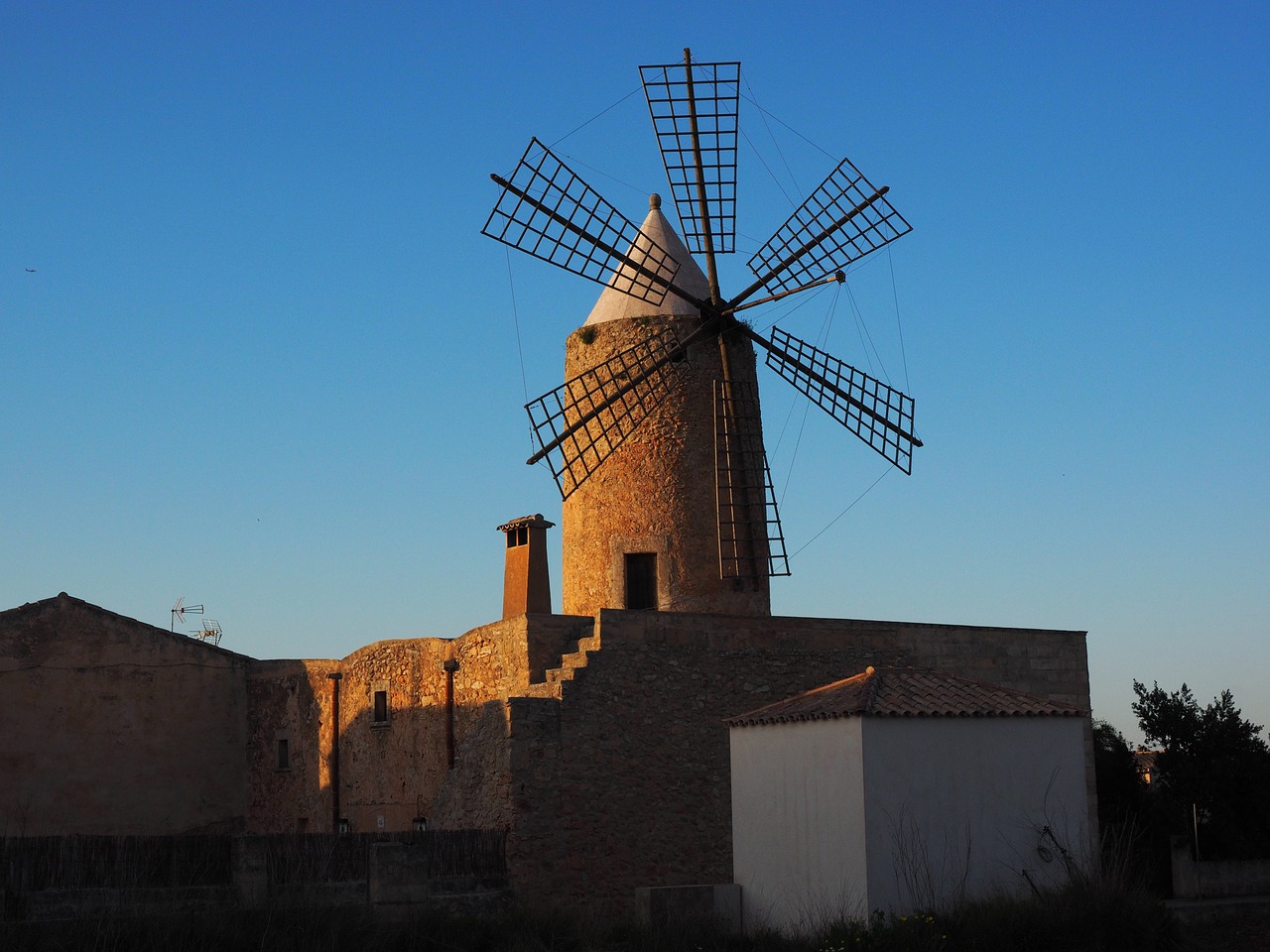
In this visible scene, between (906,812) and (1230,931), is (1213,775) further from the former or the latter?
(906,812)

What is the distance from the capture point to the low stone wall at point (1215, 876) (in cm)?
1742

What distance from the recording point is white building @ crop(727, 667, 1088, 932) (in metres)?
11.8

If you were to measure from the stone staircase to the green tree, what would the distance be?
25.6 feet

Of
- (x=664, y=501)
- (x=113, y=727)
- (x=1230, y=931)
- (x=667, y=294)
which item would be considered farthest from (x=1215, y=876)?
(x=113, y=727)

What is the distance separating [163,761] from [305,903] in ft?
21.5

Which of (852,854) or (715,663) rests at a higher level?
(715,663)

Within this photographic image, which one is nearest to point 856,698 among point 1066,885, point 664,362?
point 1066,885

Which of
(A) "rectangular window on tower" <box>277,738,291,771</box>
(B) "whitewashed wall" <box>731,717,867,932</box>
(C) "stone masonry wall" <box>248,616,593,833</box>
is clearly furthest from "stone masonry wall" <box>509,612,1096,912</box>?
(A) "rectangular window on tower" <box>277,738,291,771</box>

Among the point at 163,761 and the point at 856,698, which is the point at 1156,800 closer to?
the point at 856,698

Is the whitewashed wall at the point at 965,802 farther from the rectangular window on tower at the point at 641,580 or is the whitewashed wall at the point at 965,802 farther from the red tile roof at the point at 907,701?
the rectangular window on tower at the point at 641,580

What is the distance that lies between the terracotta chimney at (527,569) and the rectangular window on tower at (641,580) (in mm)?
894

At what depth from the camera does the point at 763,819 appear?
12898mm

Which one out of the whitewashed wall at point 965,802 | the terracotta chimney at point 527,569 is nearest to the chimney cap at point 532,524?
the terracotta chimney at point 527,569

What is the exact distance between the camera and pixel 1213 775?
18.0 metres
